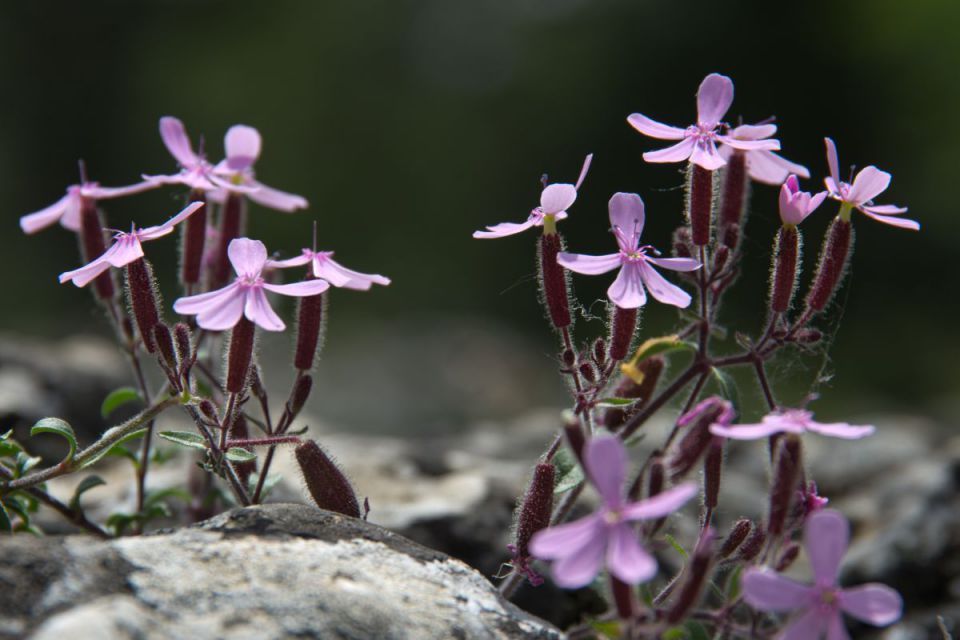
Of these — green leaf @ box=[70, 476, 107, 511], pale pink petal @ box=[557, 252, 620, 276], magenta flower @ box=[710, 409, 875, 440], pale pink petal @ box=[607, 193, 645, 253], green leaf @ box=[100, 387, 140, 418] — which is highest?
pale pink petal @ box=[607, 193, 645, 253]

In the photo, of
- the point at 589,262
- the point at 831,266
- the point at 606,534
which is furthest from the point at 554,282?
the point at 606,534

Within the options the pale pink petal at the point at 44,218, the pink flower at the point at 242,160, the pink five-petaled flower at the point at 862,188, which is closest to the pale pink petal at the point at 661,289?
the pink five-petaled flower at the point at 862,188

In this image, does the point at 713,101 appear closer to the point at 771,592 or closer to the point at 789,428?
the point at 789,428

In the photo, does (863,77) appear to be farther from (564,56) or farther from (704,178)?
(704,178)

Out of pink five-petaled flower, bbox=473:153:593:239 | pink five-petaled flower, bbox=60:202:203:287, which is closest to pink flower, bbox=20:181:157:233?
pink five-petaled flower, bbox=60:202:203:287

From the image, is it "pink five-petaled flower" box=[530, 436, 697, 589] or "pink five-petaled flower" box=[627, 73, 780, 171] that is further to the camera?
"pink five-petaled flower" box=[627, 73, 780, 171]

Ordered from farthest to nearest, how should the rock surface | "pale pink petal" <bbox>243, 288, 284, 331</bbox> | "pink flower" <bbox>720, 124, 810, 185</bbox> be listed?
"pink flower" <bbox>720, 124, 810, 185</bbox>, "pale pink petal" <bbox>243, 288, 284, 331</bbox>, the rock surface

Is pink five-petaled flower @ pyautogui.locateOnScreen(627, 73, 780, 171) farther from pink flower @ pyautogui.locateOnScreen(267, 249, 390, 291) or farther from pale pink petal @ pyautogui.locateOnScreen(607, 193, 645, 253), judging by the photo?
pink flower @ pyautogui.locateOnScreen(267, 249, 390, 291)

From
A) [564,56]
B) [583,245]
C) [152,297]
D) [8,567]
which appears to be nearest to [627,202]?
[152,297]
